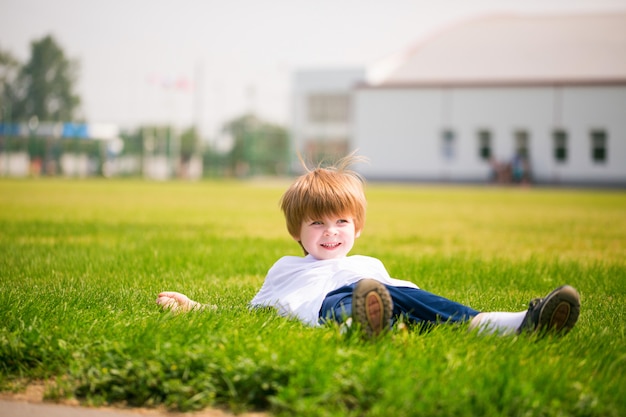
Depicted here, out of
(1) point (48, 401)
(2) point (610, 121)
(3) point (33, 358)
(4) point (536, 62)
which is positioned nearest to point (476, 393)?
(1) point (48, 401)

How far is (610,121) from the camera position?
151 feet

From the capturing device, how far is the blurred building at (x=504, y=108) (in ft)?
151

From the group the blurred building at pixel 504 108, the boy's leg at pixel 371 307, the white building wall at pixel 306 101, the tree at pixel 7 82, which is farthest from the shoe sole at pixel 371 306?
the tree at pixel 7 82

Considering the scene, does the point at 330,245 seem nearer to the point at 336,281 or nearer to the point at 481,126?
the point at 336,281

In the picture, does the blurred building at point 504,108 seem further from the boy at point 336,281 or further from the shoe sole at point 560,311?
the shoe sole at point 560,311

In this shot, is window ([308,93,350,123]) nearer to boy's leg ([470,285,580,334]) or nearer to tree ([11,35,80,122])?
tree ([11,35,80,122])

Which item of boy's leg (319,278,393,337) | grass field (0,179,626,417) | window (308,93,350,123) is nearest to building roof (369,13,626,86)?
window (308,93,350,123)

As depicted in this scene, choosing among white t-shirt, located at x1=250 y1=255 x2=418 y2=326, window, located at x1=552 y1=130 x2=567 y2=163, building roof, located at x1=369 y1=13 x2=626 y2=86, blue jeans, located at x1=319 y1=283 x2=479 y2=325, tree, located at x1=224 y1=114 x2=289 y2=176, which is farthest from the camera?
tree, located at x1=224 y1=114 x2=289 y2=176

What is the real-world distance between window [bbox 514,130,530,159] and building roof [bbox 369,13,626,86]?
301 cm

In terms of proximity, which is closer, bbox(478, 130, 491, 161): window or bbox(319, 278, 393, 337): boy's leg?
bbox(319, 278, 393, 337): boy's leg

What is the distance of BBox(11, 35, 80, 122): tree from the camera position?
64625 mm

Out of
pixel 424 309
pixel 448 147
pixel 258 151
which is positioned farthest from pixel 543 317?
pixel 258 151

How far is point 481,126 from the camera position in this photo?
1889 inches

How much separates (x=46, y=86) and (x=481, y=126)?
3749 centimetres
